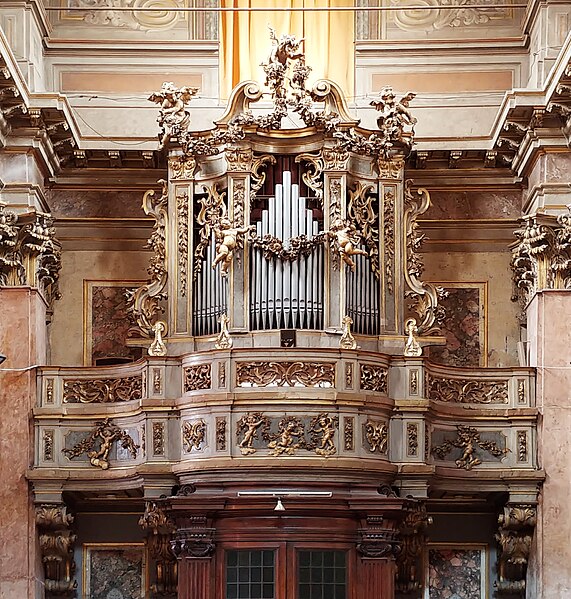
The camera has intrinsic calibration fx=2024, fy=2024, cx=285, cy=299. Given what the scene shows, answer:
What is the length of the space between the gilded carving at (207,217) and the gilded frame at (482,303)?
4.09 m

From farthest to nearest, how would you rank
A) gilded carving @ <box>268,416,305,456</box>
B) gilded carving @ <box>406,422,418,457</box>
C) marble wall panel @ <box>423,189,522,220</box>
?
marble wall panel @ <box>423,189,522,220</box>, gilded carving @ <box>406,422,418,457</box>, gilded carving @ <box>268,416,305,456</box>

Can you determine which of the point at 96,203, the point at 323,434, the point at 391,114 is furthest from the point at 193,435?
the point at 391,114

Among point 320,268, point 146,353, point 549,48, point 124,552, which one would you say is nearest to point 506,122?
point 549,48

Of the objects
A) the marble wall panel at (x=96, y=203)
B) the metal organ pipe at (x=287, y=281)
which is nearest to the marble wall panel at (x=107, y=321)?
the marble wall panel at (x=96, y=203)

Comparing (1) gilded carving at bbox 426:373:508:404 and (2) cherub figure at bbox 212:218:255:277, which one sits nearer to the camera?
(2) cherub figure at bbox 212:218:255:277

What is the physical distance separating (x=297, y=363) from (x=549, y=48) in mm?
6496

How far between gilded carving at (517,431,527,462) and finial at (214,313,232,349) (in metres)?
4.57

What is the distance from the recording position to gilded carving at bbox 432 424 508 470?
2983 centimetres

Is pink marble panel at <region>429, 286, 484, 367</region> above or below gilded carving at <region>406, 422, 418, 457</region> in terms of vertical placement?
above

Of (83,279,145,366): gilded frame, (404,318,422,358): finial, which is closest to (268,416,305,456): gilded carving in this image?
(404,318,422,358): finial

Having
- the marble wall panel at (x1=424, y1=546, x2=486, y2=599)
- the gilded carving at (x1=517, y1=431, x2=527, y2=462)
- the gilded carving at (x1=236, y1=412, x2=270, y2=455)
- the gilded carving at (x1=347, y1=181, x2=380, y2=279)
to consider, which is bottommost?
the marble wall panel at (x1=424, y1=546, x2=486, y2=599)

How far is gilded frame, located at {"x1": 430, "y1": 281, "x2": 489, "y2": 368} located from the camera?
3200 centimetres

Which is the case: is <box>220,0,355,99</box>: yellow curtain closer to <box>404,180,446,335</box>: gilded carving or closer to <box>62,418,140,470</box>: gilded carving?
<box>404,180,446,335</box>: gilded carving

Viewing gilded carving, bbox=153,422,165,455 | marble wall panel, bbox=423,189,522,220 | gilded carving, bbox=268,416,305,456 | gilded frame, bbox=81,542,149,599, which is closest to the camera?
gilded carving, bbox=268,416,305,456
